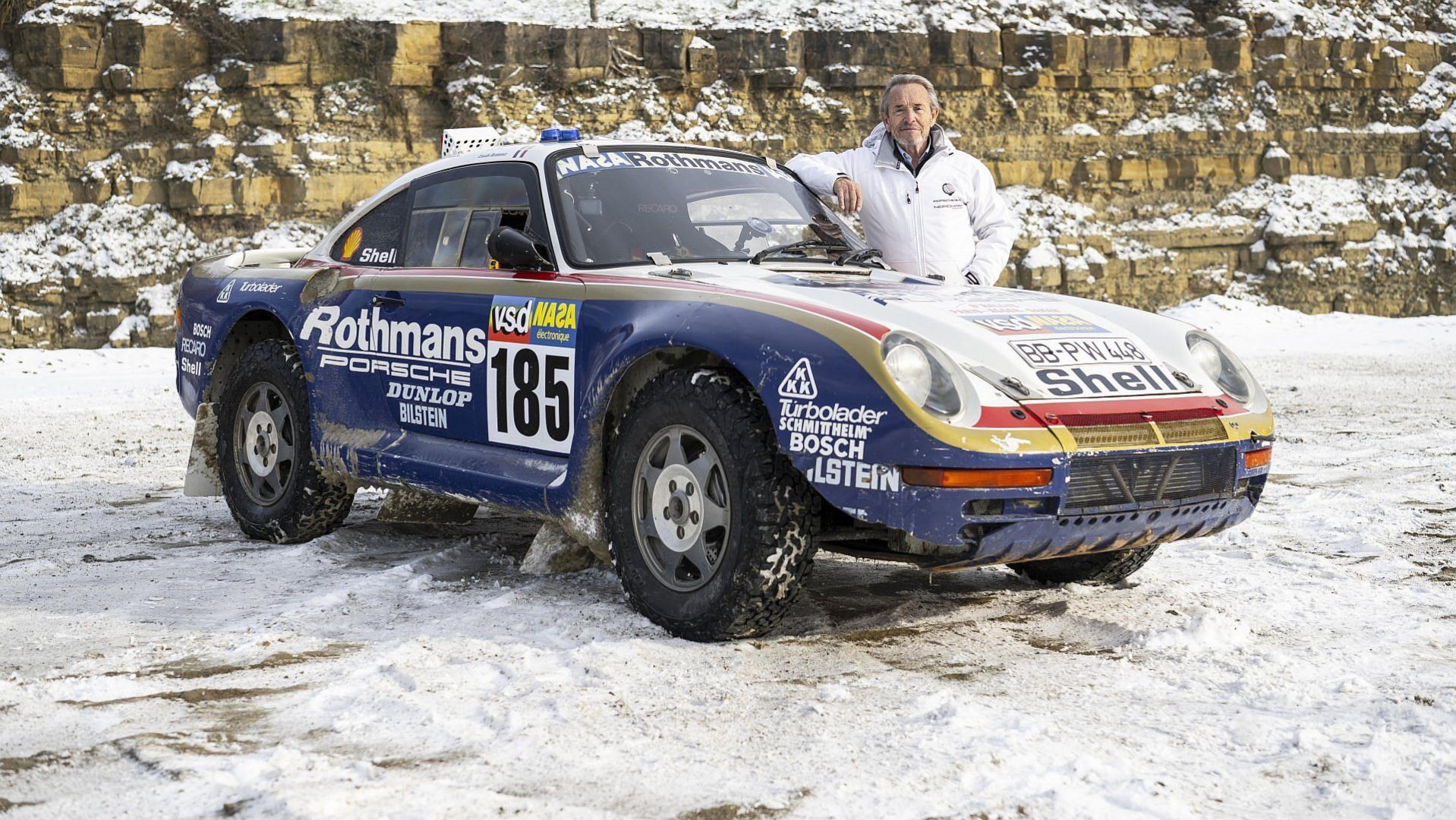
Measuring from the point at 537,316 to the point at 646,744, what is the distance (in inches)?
75.0

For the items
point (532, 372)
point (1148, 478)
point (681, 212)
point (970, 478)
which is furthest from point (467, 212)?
point (1148, 478)

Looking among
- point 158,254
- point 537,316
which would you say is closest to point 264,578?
point 537,316

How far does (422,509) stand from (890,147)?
8.61ft

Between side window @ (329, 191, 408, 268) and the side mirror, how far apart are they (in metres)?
1.03

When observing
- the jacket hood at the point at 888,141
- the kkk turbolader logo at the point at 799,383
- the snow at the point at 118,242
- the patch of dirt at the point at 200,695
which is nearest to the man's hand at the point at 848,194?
the jacket hood at the point at 888,141

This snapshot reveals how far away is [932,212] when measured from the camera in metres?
6.27

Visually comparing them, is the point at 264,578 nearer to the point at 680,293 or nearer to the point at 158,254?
the point at 680,293

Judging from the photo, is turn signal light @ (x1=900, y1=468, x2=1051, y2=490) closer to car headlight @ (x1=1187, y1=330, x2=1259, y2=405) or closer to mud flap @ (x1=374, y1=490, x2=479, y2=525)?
car headlight @ (x1=1187, y1=330, x2=1259, y2=405)

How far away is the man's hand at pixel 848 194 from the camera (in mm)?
5801

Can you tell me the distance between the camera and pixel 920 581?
5367mm

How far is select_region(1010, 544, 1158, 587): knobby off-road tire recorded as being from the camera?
201 inches

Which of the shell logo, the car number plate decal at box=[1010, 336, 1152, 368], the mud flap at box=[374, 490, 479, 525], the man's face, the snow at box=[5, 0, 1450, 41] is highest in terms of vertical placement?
the snow at box=[5, 0, 1450, 41]

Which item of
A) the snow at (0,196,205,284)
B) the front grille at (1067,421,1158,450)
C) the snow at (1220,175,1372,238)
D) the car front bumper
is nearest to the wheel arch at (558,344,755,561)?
the car front bumper

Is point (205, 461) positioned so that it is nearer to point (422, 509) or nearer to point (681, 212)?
point (422, 509)
